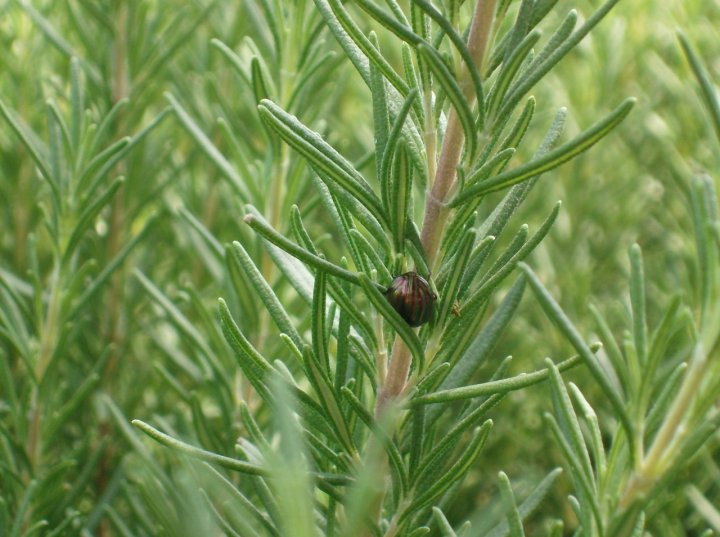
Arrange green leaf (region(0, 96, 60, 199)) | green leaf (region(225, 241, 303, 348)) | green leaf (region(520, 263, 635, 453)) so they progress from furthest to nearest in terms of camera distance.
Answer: green leaf (region(0, 96, 60, 199)), green leaf (region(225, 241, 303, 348)), green leaf (region(520, 263, 635, 453))

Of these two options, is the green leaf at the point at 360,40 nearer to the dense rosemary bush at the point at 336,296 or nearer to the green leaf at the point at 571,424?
the dense rosemary bush at the point at 336,296

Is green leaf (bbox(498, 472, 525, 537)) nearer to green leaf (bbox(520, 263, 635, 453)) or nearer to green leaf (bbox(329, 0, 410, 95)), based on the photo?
green leaf (bbox(520, 263, 635, 453))

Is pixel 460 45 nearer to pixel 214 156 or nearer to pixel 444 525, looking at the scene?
pixel 444 525

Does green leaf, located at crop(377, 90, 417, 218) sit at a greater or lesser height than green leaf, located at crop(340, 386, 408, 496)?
greater

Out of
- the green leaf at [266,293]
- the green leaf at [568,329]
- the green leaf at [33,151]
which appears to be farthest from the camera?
the green leaf at [33,151]

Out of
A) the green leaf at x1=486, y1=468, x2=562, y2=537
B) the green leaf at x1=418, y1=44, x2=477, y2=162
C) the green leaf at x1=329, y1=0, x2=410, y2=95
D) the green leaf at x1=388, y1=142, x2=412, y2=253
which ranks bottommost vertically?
the green leaf at x1=486, y1=468, x2=562, y2=537

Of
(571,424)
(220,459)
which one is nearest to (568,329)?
(571,424)

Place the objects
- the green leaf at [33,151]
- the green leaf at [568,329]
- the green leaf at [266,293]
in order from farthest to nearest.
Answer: the green leaf at [33,151]
the green leaf at [266,293]
the green leaf at [568,329]

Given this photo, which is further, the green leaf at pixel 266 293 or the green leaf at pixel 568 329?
the green leaf at pixel 266 293

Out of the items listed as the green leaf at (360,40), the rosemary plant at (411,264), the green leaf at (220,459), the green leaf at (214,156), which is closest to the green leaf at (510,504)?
the rosemary plant at (411,264)

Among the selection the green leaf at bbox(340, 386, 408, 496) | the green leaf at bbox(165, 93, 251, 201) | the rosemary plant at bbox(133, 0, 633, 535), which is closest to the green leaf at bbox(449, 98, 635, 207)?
the rosemary plant at bbox(133, 0, 633, 535)
